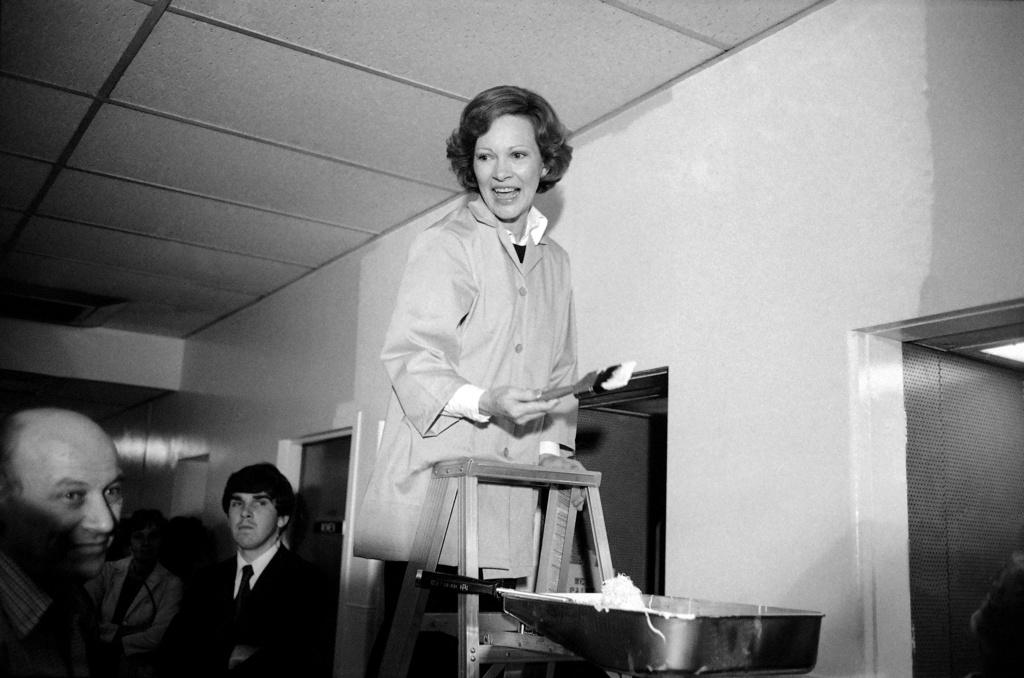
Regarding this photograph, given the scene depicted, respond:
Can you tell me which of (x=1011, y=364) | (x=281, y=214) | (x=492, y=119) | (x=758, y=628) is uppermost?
(x=281, y=214)

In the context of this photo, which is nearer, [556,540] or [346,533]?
[556,540]

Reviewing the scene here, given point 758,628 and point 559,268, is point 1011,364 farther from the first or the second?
point 758,628

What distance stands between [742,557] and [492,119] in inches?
43.5

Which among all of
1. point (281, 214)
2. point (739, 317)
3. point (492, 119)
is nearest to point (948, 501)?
point (739, 317)

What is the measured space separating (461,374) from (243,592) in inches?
75.2

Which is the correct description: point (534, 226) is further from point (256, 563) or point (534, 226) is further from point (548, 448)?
point (256, 563)

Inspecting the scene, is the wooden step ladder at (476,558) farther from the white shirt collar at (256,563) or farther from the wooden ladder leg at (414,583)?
the white shirt collar at (256,563)

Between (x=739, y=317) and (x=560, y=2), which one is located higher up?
(x=560, y=2)

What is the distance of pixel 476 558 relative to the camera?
1666 mm

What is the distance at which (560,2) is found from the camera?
2.21 meters

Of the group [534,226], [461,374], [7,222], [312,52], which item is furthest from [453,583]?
[7,222]

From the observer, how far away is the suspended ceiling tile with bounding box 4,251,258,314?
14.8ft

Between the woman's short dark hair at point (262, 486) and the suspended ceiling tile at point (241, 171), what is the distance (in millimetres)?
1023

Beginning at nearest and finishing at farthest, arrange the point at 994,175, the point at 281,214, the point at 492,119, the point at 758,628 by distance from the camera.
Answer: the point at 758,628, the point at 994,175, the point at 492,119, the point at 281,214
